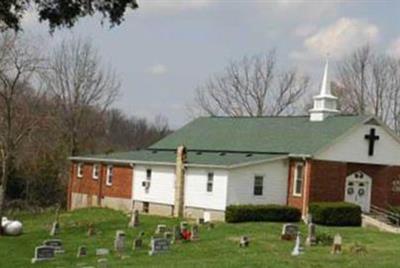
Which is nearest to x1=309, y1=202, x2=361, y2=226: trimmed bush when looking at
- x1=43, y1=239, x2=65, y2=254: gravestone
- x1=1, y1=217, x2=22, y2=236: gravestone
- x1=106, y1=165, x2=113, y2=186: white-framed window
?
x1=1, y1=217, x2=22, y2=236: gravestone

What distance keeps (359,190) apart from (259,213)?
25.3 ft

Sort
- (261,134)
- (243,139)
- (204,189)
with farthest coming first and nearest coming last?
(243,139)
(261,134)
(204,189)

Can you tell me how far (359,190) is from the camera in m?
47.9

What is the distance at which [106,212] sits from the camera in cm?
5284

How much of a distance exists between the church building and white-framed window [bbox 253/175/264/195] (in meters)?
0.05

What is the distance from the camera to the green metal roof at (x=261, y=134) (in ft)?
154

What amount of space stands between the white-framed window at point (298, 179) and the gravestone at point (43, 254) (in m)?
19.7

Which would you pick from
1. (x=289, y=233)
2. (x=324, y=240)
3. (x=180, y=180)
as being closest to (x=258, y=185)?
(x=180, y=180)

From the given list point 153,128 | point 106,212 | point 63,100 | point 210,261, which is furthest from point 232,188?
point 153,128

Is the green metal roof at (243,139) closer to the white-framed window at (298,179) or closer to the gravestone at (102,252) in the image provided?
the white-framed window at (298,179)

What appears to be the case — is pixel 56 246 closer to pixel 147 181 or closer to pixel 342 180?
pixel 342 180

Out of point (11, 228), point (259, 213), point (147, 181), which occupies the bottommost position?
point (11, 228)

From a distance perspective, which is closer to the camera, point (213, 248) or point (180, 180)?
point (213, 248)

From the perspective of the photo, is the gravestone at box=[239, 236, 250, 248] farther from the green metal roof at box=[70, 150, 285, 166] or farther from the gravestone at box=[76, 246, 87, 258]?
the green metal roof at box=[70, 150, 285, 166]
